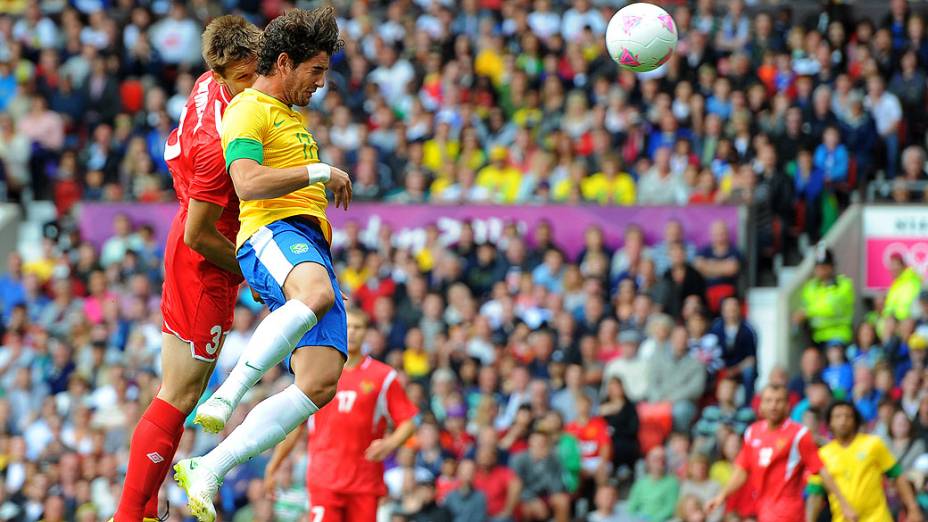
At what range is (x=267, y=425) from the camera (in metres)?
7.81

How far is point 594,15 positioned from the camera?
2130cm

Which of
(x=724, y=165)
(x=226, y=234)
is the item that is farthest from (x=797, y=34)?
(x=226, y=234)

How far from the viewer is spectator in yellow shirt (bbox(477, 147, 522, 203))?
1867cm

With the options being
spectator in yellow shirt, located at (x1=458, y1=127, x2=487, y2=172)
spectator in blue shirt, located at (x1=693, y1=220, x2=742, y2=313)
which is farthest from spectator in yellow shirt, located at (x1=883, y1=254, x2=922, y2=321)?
spectator in yellow shirt, located at (x1=458, y1=127, x2=487, y2=172)

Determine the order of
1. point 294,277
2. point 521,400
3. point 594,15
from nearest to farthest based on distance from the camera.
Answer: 1. point 294,277
2. point 521,400
3. point 594,15

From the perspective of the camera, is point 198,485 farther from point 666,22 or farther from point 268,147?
point 666,22

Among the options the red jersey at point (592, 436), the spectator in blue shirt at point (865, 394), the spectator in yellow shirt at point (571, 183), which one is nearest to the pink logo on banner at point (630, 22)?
the spectator in blue shirt at point (865, 394)

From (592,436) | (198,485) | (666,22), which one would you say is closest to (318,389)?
(198,485)

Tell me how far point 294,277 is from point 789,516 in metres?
Result: 5.15

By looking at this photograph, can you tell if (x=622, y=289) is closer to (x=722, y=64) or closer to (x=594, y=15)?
(x=722, y=64)

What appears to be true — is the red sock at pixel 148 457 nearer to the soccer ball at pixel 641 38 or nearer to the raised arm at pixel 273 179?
the raised arm at pixel 273 179

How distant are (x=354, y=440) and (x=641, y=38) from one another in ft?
11.9

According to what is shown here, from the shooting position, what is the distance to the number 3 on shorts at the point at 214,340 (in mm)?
8578

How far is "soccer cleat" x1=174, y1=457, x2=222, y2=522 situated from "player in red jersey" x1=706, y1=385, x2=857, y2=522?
4.90m
